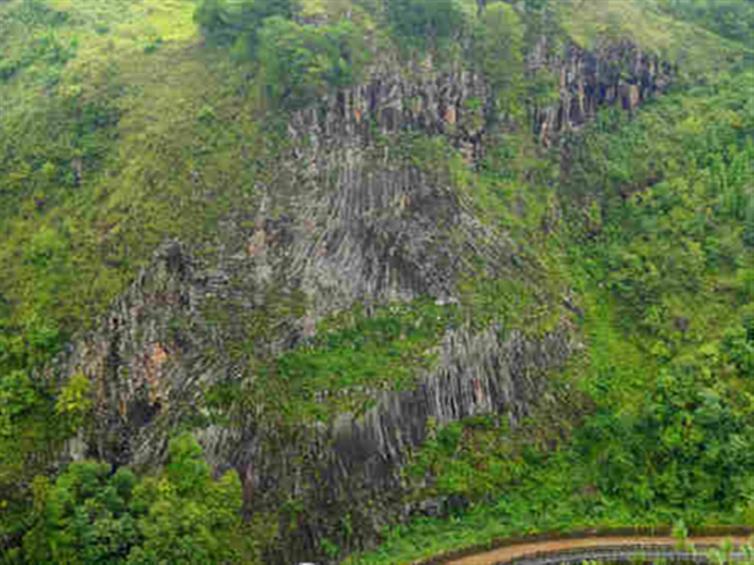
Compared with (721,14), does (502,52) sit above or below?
below

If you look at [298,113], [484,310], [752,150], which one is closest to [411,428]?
[484,310]

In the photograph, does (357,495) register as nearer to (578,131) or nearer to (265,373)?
(265,373)

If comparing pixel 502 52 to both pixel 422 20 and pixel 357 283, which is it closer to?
pixel 422 20

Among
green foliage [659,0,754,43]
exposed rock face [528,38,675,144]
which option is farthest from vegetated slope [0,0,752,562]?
green foliage [659,0,754,43]

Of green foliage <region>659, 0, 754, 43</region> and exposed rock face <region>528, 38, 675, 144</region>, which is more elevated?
green foliage <region>659, 0, 754, 43</region>

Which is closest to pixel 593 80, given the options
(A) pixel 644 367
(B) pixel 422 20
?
(B) pixel 422 20

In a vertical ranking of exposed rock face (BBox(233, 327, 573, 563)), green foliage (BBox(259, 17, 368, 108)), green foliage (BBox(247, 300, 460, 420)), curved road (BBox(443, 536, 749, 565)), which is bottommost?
curved road (BBox(443, 536, 749, 565))

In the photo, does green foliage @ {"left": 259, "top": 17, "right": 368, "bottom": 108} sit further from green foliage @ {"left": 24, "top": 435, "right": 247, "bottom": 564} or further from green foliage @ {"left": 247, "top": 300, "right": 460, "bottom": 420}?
green foliage @ {"left": 24, "top": 435, "right": 247, "bottom": 564}
